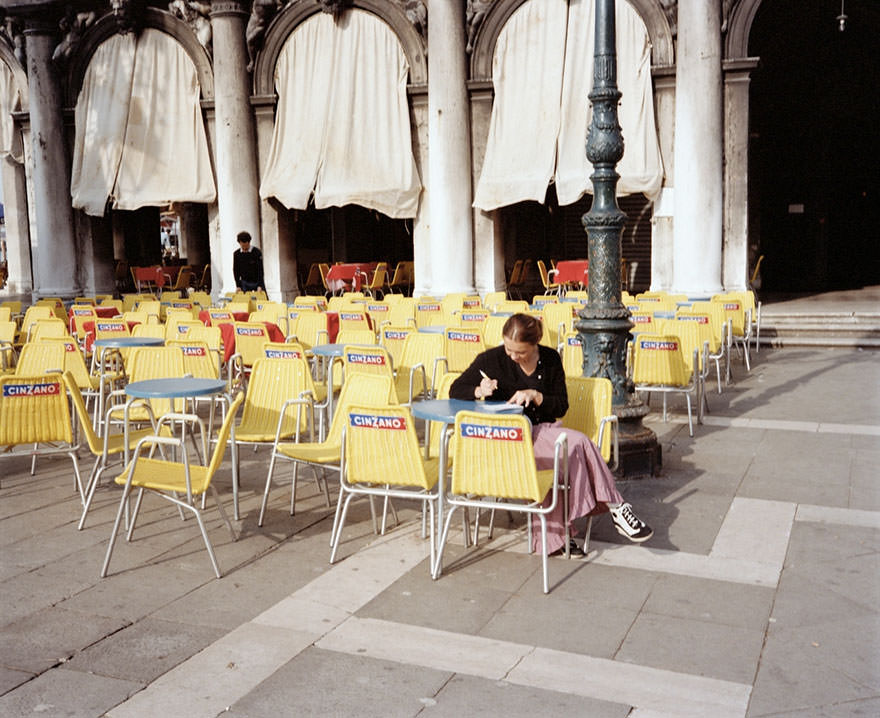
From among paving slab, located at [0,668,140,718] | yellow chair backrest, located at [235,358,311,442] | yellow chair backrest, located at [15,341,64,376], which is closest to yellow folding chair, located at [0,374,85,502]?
yellow chair backrest, located at [235,358,311,442]

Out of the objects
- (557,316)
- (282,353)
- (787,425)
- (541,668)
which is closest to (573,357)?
(787,425)

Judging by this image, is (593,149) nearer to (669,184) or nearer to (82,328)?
(82,328)

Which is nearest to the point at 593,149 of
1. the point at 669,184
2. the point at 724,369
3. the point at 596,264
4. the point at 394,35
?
the point at 596,264

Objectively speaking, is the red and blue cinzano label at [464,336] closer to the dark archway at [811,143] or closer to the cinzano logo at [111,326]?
the cinzano logo at [111,326]

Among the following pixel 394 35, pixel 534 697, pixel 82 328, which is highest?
pixel 394 35

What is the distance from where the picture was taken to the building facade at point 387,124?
15.1 metres

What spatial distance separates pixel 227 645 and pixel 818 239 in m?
20.0

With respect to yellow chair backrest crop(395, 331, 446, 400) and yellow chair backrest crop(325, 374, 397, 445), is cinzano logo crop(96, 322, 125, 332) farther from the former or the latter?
yellow chair backrest crop(325, 374, 397, 445)

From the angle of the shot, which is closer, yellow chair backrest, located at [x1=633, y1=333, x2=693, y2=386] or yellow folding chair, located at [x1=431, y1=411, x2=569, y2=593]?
yellow folding chair, located at [x1=431, y1=411, x2=569, y2=593]

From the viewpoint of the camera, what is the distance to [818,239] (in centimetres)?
2123

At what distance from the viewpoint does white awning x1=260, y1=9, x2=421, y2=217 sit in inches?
675

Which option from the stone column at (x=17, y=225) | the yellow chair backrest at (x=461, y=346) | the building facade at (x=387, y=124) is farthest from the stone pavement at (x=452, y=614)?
the stone column at (x=17, y=225)

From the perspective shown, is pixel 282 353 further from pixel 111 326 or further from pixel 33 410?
pixel 111 326

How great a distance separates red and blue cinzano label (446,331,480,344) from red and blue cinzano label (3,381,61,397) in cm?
369
